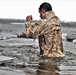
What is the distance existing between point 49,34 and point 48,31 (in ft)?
0.44

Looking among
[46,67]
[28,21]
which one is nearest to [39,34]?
[28,21]

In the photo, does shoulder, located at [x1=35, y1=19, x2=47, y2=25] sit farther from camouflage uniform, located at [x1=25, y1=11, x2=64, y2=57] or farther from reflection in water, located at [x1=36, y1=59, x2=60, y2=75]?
reflection in water, located at [x1=36, y1=59, x2=60, y2=75]

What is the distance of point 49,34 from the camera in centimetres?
1520

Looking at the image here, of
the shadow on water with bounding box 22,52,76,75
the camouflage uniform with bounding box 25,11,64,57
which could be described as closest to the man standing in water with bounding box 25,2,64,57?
the camouflage uniform with bounding box 25,11,64,57

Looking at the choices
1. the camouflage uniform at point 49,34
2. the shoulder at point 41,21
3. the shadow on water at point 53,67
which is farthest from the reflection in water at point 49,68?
the shoulder at point 41,21

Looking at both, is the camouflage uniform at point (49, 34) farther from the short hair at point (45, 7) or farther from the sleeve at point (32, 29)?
the short hair at point (45, 7)

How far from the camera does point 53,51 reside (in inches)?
604

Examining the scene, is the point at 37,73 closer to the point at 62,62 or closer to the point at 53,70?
the point at 53,70

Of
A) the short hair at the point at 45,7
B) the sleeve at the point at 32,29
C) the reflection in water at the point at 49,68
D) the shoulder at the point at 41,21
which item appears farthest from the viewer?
the short hair at the point at 45,7

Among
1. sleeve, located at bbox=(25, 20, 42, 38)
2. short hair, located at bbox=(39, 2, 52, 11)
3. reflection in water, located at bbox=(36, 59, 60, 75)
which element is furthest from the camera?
short hair, located at bbox=(39, 2, 52, 11)

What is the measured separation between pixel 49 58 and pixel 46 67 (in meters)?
1.66

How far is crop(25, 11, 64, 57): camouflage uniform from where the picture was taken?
14.9 metres

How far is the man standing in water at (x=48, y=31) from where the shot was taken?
1488 cm

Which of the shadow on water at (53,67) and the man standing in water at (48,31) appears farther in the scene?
the man standing in water at (48,31)
